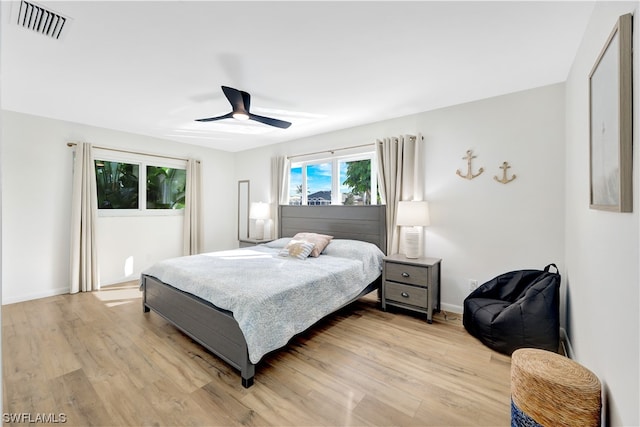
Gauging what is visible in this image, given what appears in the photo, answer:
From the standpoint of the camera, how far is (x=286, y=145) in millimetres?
5340

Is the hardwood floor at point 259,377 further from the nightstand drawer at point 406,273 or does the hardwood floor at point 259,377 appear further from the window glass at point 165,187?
the window glass at point 165,187

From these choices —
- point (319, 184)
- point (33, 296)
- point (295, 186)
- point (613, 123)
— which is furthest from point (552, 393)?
point (33, 296)

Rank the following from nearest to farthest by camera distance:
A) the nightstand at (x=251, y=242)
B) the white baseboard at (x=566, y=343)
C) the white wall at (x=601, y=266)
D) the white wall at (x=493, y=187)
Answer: the white wall at (x=601, y=266) → the white baseboard at (x=566, y=343) → the white wall at (x=493, y=187) → the nightstand at (x=251, y=242)

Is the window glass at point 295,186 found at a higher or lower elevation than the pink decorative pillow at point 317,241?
higher

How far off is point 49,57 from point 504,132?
4176 millimetres

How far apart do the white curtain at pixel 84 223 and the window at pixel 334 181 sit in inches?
112

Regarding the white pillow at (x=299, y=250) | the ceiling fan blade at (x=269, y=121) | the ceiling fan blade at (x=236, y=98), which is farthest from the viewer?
the white pillow at (x=299, y=250)

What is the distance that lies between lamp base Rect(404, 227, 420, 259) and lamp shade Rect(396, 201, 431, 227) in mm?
156

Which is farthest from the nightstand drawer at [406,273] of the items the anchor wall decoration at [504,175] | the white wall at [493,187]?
the anchor wall decoration at [504,175]

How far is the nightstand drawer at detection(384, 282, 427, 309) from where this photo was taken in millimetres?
3342

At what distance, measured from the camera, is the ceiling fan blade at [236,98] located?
8.78 feet

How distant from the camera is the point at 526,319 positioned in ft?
8.55

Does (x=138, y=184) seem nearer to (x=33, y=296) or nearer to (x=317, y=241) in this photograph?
(x=33, y=296)

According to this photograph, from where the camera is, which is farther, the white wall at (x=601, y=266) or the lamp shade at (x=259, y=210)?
the lamp shade at (x=259, y=210)
